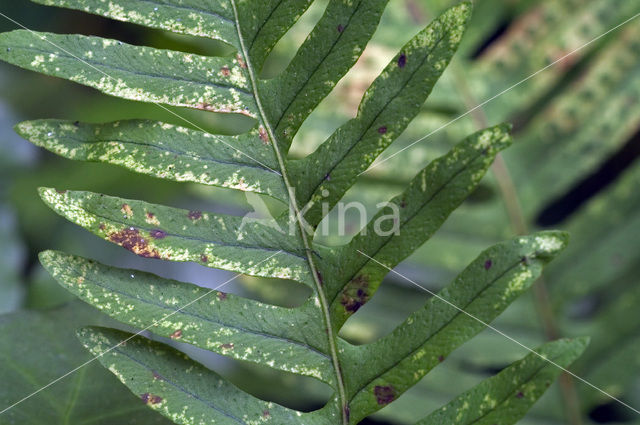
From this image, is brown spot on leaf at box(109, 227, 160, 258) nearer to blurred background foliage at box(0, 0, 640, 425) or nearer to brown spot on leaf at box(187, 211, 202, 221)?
brown spot on leaf at box(187, 211, 202, 221)

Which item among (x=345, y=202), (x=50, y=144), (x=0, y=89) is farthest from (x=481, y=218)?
(x=0, y=89)

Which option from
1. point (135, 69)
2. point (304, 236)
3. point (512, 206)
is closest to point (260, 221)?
point (304, 236)

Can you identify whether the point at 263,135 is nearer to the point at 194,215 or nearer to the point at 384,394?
the point at 194,215

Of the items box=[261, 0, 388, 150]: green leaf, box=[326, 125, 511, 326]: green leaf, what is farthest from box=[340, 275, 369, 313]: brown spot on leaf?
box=[261, 0, 388, 150]: green leaf

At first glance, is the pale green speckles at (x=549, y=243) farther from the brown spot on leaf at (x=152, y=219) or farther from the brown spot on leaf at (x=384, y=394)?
the brown spot on leaf at (x=152, y=219)

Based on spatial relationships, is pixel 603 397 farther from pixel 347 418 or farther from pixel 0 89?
pixel 0 89
